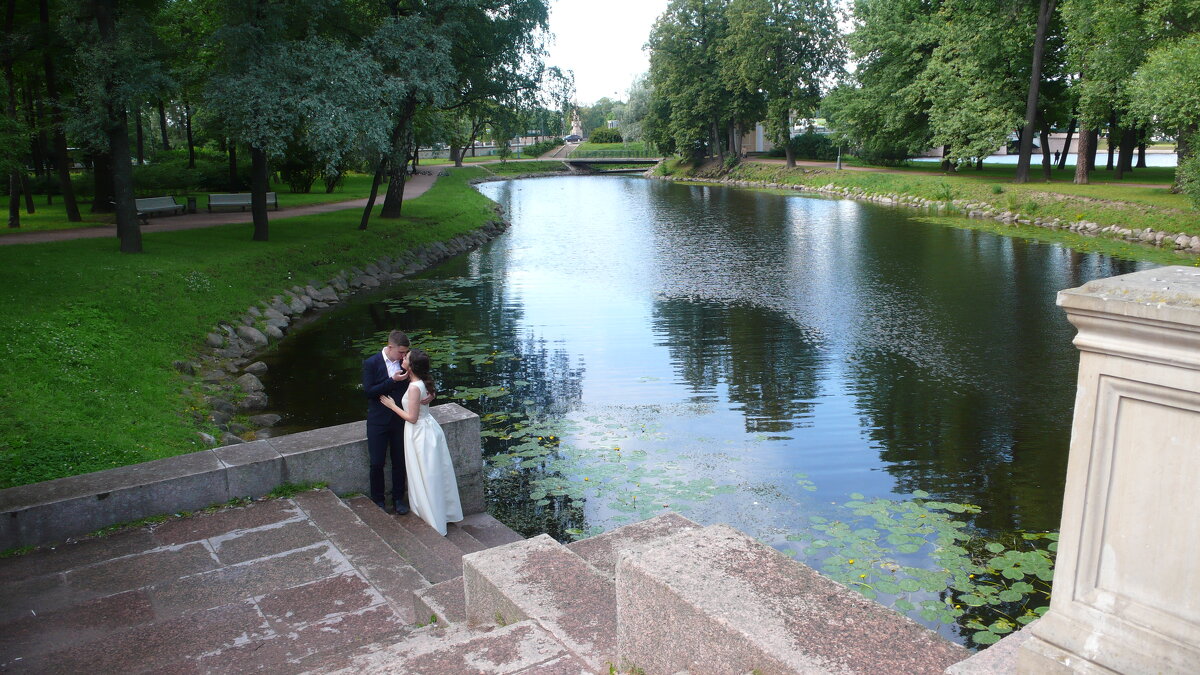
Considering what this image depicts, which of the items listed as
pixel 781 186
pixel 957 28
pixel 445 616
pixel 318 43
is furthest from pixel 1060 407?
pixel 781 186

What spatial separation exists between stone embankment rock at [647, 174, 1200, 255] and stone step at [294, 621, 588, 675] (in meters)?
29.8

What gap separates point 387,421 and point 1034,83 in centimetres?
4070

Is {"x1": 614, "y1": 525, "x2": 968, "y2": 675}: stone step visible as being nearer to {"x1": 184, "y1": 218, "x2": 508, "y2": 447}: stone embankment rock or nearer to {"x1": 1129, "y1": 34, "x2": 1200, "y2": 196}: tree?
{"x1": 184, "y1": 218, "x2": 508, "y2": 447}: stone embankment rock

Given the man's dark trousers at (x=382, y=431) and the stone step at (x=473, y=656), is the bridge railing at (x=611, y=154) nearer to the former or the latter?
the man's dark trousers at (x=382, y=431)

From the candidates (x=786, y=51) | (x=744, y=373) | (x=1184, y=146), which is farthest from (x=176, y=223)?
(x=786, y=51)

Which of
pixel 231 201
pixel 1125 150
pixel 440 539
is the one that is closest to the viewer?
pixel 440 539

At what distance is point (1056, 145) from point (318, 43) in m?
101

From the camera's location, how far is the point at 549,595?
4691 mm

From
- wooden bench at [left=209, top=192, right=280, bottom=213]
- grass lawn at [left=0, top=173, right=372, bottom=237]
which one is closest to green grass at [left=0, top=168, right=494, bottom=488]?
grass lawn at [left=0, top=173, right=372, bottom=237]

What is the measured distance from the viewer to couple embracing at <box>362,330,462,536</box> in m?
7.77

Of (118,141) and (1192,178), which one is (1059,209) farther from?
(118,141)

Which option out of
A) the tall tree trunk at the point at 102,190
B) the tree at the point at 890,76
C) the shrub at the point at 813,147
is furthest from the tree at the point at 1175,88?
the shrub at the point at 813,147

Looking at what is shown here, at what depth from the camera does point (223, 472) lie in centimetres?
724

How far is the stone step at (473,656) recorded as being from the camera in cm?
409
